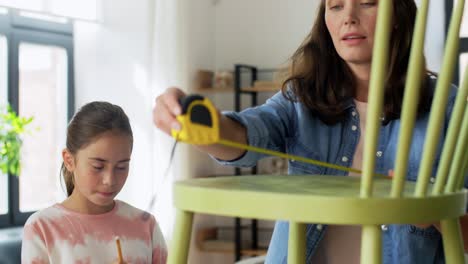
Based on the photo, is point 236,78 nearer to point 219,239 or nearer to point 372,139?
point 219,239

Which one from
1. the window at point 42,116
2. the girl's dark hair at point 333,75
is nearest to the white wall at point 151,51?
the window at point 42,116

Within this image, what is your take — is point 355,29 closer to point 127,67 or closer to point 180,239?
point 180,239

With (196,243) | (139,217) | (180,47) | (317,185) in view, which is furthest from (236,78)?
(317,185)

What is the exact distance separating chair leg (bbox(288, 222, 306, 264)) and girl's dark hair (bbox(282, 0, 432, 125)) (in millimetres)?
217

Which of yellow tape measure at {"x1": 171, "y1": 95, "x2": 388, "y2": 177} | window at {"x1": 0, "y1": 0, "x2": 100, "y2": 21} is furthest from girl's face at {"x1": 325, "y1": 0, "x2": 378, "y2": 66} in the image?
window at {"x1": 0, "y1": 0, "x2": 100, "y2": 21}

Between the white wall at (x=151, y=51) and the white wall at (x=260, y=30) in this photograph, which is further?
the white wall at (x=260, y=30)

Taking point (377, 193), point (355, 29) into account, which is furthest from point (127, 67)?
point (377, 193)

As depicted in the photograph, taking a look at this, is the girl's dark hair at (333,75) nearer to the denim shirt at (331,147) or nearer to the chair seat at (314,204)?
the denim shirt at (331,147)

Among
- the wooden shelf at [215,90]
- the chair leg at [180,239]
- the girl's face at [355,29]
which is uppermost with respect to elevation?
the girl's face at [355,29]

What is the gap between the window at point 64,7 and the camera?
3741 mm

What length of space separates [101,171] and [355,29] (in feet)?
2.59

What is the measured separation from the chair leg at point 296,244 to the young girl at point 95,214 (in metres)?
0.56

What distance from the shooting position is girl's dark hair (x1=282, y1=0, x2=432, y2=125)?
1.28 meters

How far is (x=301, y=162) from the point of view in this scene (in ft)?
4.19
